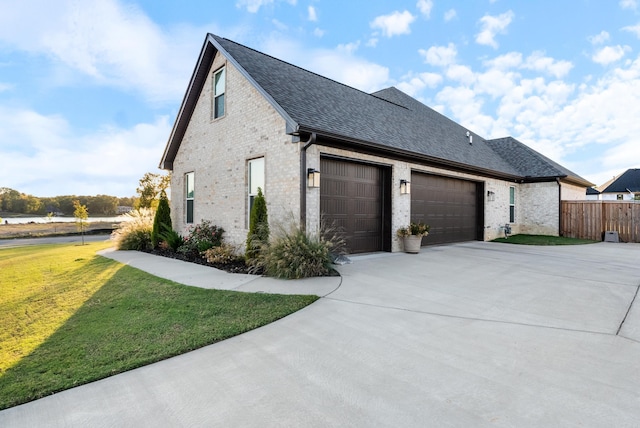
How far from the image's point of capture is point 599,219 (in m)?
15.0

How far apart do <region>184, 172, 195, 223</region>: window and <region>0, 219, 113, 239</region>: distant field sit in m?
15.0

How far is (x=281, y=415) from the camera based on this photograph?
7.28 ft

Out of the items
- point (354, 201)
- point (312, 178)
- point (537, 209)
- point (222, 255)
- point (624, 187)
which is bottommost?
point (222, 255)

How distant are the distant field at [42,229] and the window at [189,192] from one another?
15032 millimetres

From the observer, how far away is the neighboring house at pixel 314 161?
315 inches

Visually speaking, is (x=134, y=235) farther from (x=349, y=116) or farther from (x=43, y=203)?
(x=43, y=203)

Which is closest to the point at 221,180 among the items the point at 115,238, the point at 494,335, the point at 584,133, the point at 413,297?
the point at 115,238

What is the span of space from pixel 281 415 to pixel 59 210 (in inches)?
1801

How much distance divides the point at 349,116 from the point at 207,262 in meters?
6.18

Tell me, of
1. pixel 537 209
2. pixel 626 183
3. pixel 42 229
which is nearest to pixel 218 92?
pixel 537 209

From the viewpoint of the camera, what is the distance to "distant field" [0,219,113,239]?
23.1m

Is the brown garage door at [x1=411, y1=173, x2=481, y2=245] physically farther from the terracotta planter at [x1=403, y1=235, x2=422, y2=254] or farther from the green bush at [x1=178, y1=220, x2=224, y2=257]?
the green bush at [x1=178, y1=220, x2=224, y2=257]

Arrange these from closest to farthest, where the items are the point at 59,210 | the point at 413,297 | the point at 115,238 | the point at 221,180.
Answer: the point at 413,297 < the point at 221,180 < the point at 115,238 < the point at 59,210

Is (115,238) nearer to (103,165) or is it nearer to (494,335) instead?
(103,165)
